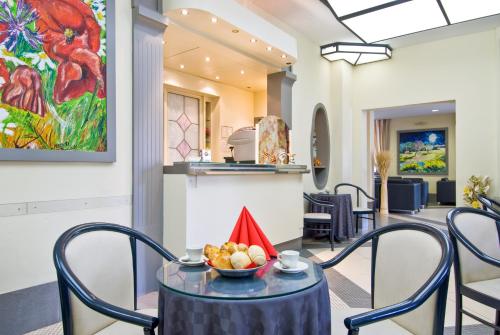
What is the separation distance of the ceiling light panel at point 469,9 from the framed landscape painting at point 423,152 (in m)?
7.80

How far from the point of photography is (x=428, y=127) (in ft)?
39.5

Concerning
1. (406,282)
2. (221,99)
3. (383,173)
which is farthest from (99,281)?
(383,173)

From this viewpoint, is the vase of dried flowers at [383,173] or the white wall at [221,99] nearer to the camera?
the white wall at [221,99]

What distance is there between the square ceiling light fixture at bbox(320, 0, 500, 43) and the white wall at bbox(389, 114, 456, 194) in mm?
7680

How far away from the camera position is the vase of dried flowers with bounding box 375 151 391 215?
328 inches

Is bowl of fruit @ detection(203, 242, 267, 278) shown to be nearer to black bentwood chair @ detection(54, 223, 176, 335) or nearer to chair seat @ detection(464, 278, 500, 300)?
black bentwood chair @ detection(54, 223, 176, 335)

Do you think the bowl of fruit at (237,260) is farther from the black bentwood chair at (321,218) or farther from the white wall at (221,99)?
the white wall at (221,99)

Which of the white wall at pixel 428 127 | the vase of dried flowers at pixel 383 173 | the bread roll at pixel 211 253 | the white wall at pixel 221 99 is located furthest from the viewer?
the white wall at pixel 428 127

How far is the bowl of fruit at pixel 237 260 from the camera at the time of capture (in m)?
1.34

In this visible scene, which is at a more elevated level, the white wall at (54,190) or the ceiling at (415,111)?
the ceiling at (415,111)

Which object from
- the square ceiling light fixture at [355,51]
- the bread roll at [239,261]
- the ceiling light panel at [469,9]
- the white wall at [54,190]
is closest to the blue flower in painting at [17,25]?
the white wall at [54,190]

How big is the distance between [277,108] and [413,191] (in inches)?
206

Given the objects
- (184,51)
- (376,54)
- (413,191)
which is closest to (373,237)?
(184,51)

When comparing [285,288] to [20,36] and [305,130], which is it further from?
[305,130]
